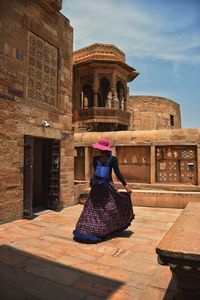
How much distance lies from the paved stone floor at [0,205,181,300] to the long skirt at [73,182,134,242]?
0.53 feet

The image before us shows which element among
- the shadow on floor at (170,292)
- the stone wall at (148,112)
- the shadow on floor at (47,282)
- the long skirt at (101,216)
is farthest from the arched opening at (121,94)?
the shadow on floor at (170,292)

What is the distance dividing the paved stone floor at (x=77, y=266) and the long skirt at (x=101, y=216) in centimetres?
16

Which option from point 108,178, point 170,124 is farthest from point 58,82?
point 170,124

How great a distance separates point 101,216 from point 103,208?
0.13 meters

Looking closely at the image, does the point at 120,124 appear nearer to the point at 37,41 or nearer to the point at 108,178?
the point at 37,41

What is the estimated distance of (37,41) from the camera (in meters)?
6.67

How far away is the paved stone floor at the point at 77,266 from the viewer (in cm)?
259

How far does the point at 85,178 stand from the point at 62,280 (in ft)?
23.9

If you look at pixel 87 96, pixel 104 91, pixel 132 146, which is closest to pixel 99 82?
pixel 104 91

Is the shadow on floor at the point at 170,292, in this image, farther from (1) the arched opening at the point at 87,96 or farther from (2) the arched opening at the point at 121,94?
(1) the arched opening at the point at 87,96

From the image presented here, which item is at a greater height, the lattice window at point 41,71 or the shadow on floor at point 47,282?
the lattice window at point 41,71

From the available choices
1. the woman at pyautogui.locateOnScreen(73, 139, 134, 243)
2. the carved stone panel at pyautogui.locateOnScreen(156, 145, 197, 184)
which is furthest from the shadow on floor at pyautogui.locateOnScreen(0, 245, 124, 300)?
the carved stone panel at pyautogui.locateOnScreen(156, 145, 197, 184)

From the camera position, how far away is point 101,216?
420 cm

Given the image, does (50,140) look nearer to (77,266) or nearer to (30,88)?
(30,88)
